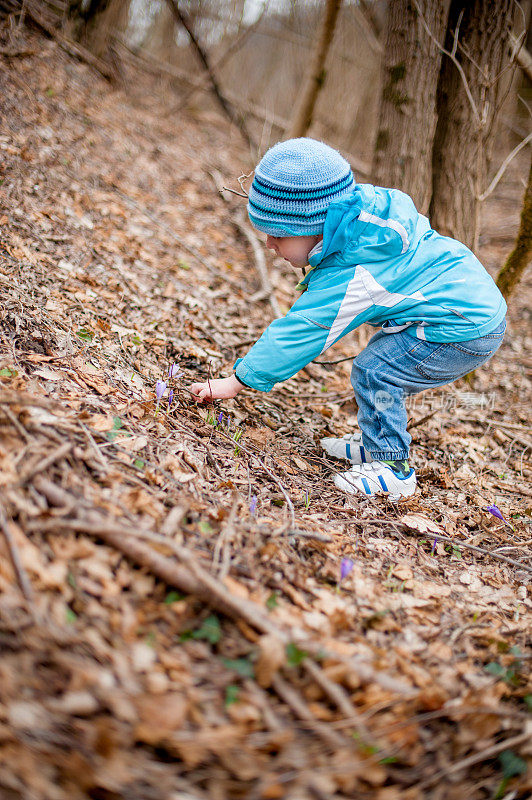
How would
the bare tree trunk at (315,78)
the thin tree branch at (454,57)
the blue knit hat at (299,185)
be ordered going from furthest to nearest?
1. the bare tree trunk at (315,78)
2. the thin tree branch at (454,57)
3. the blue knit hat at (299,185)

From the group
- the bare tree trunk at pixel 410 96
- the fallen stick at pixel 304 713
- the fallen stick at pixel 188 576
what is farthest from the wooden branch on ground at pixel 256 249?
the fallen stick at pixel 304 713

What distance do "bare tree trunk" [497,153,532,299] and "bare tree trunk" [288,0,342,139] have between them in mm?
3302

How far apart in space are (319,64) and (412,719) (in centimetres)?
694

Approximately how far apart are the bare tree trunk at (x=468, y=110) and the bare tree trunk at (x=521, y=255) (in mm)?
330

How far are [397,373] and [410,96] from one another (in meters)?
2.31

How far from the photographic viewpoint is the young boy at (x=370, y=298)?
2.60m

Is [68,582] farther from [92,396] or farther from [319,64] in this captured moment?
[319,64]

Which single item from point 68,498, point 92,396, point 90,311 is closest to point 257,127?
point 90,311

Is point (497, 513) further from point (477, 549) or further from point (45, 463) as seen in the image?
Answer: point (45, 463)

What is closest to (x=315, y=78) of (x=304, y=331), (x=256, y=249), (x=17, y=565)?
(x=256, y=249)

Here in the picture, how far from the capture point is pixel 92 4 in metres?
7.32

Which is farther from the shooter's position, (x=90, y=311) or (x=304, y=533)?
(x=90, y=311)

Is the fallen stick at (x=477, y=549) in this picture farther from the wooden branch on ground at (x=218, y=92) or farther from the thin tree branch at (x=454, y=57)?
the wooden branch on ground at (x=218, y=92)

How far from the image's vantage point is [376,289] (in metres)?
2.74
